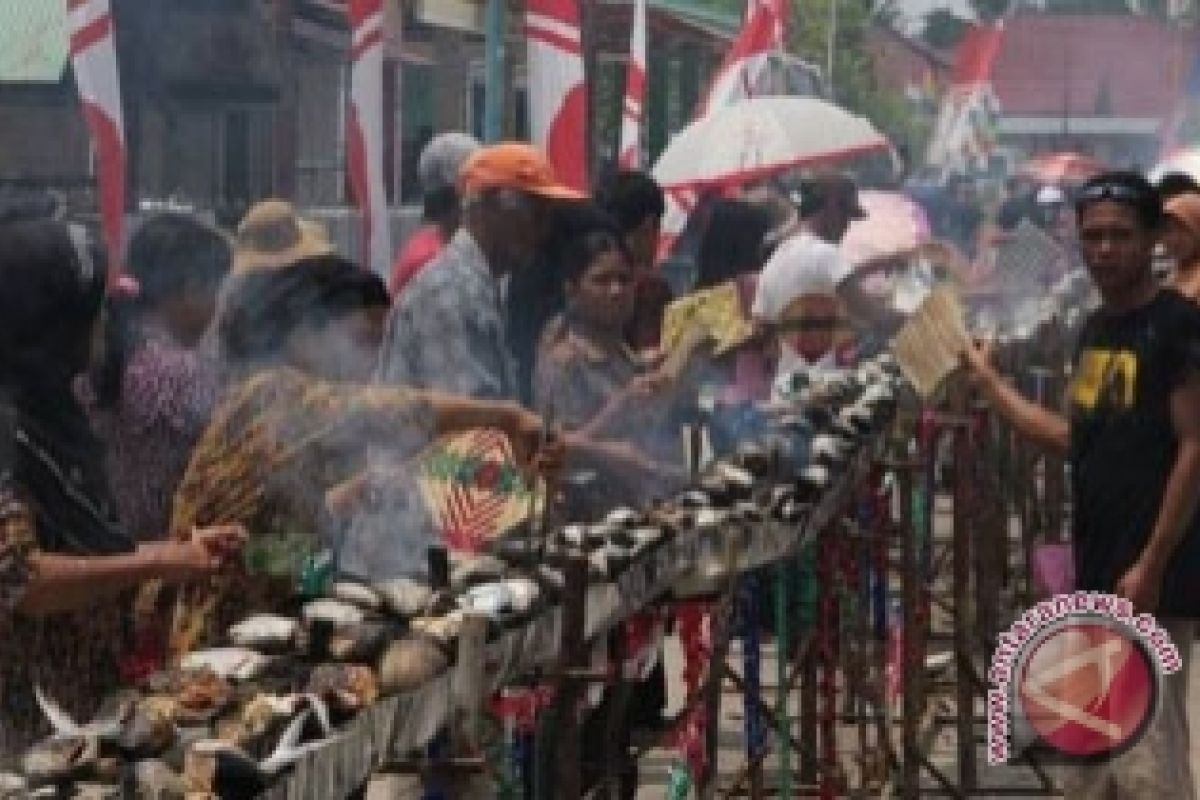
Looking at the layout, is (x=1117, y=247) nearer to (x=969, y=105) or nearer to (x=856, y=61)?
(x=969, y=105)

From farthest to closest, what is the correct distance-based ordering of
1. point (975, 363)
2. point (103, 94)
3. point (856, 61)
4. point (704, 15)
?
1. point (856, 61)
2. point (704, 15)
3. point (103, 94)
4. point (975, 363)

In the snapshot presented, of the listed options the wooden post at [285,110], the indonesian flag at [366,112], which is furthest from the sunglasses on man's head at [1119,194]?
the wooden post at [285,110]

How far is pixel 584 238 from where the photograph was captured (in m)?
7.25

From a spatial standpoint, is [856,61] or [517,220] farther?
[856,61]

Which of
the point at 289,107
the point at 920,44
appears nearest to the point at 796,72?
the point at 289,107

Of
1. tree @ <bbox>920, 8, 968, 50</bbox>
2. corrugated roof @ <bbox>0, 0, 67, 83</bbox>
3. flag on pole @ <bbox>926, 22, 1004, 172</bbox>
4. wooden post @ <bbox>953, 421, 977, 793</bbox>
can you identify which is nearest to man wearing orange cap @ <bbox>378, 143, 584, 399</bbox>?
wooden post @ <bbox>953, 421, 977, 793</bbox>

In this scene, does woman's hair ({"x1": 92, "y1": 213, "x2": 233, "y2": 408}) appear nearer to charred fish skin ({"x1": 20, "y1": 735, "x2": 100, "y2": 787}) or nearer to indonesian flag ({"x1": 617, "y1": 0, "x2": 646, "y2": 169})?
charred fish skin ({"x1": 20, "y1": 735, "x2": 100, "y2": 787})

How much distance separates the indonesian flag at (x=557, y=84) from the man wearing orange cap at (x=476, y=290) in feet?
13.3

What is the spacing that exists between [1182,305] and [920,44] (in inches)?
2747

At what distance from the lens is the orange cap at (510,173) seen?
697 cm

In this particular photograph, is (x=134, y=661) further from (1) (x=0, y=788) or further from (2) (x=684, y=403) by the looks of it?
(2) (x=684, y=403)

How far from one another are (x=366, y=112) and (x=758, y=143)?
11.3 feet

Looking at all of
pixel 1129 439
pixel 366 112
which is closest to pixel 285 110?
pixel 366 112

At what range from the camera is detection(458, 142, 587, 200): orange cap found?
22.9 ft
